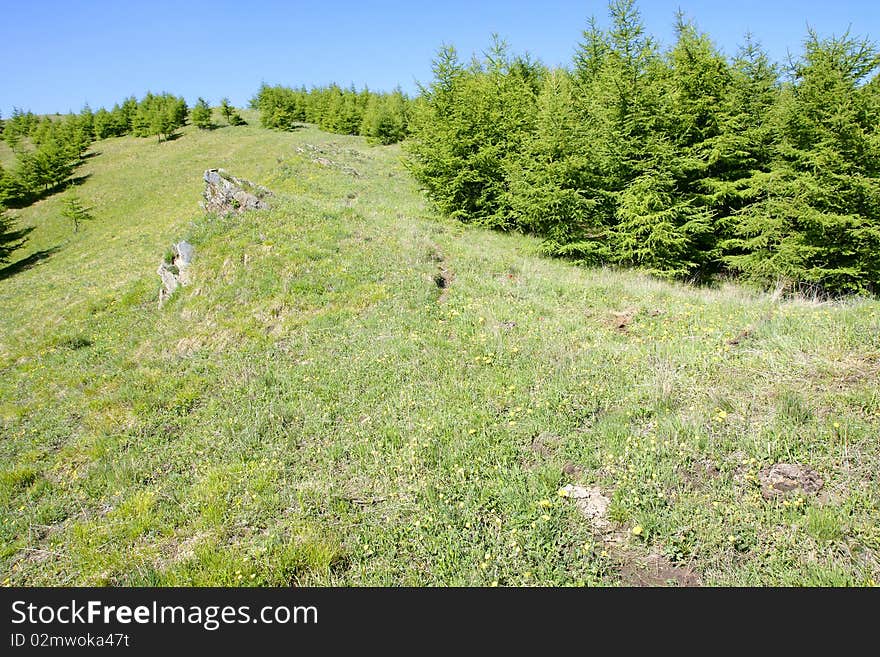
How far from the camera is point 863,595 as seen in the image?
360cm

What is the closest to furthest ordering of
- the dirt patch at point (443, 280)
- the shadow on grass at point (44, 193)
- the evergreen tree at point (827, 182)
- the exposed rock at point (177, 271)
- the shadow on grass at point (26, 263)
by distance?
the dirt patch at point (443, 280) < the evergreen tree at point (827, 182) < the exposed rock at point (177, 271) < the shadow on grass at point (26, 263) < the shadow on grass at point (44, 193)

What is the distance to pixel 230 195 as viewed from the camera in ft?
59.5

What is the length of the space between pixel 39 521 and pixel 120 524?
5.65 feet

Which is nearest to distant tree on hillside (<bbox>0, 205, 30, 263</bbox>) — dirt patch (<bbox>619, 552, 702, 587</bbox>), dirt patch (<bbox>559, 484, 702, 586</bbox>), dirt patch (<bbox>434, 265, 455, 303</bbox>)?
dirt patch (<bbox>434, 265, 455, 303</bbox>)

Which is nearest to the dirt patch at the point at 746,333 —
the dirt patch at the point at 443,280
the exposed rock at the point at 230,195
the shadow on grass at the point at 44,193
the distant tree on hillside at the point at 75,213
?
the dirt patch at the point at 443,280

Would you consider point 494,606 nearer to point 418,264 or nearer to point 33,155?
point 418,264

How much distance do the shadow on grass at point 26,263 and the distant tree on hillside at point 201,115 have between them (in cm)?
3672

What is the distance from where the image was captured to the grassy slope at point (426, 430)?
4.61 meters

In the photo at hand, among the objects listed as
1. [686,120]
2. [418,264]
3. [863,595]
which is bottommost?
[863,595]

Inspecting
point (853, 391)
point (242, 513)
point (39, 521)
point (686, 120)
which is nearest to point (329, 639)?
point (242, 513)

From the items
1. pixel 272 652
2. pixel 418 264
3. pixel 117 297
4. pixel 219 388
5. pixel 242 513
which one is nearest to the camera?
pixel 272 652

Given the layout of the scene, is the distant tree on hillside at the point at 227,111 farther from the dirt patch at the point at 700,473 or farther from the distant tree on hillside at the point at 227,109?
the dirt patch at the point at 700,473

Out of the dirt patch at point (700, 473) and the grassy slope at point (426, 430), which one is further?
the dirt patch at point (700, 473)

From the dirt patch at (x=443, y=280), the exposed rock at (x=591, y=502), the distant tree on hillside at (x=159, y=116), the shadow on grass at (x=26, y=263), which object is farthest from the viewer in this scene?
the distant tree on hillside at (x=159, y=116)
